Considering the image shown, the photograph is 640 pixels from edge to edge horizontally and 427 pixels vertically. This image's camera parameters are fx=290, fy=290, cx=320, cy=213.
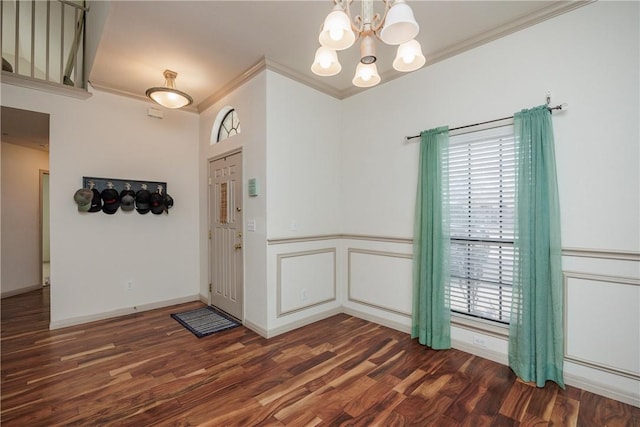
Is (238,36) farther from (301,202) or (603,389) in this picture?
(603,389)

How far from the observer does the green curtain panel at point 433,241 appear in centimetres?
285

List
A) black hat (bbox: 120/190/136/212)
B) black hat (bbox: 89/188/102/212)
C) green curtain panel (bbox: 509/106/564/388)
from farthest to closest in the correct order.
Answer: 1. black hat (bbox: 120/190/136/212)
2. black hat (bbox: 89/188/102/212)
3. green curtain panel (bbox: 509/106/564/388)

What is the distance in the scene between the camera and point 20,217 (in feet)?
15.8

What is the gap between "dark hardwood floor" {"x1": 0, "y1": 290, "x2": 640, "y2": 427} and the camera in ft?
6.36

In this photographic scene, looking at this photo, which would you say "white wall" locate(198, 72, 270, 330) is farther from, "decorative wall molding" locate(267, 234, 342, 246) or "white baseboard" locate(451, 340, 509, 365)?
"white baseboard" locate(451, 340, 509, 365)

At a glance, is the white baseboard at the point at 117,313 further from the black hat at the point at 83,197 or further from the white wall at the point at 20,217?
the white wall at the point at 20,217

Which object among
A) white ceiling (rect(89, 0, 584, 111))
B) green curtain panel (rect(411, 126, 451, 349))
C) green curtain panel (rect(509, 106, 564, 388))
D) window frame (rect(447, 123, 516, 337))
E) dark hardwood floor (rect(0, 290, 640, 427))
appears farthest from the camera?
green curtain panel (rect(411, 126, 451, 349))

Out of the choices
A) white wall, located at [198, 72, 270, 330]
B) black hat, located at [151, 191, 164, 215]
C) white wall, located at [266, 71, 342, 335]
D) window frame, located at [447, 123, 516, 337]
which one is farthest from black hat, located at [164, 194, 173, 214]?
window frame, located at [447, 123, 516, 337]

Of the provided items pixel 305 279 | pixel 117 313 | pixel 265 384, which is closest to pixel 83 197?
pixel 117 313

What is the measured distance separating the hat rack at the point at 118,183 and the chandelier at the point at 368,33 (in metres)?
3.22

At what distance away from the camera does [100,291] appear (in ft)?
12.1

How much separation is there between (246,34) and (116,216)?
2.85 m

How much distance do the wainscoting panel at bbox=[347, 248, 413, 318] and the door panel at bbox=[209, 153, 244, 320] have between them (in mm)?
1455

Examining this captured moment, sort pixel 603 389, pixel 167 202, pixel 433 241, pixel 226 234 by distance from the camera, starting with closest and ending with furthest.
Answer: pixel 603 389 < pixel 433 241 < pixel 226 234 < pixel 167 202
